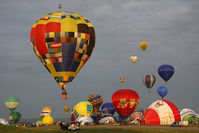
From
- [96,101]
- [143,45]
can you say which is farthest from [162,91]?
[96,101]

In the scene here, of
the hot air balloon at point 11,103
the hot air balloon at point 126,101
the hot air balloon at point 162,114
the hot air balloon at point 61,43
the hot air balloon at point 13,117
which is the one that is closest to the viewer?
the hot air balloon at point 61,43

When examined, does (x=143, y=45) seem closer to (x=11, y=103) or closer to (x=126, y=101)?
(x=126, y=101)

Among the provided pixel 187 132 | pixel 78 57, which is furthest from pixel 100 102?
pixel 187 132

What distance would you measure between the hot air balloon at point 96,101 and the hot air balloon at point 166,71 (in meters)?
19.6

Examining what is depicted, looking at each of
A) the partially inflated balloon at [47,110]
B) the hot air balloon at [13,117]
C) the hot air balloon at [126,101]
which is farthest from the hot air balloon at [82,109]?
the hot air balloon at [13,117]

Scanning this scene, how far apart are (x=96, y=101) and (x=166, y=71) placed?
21.7 meters

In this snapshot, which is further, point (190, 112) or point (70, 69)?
point (190, 112)

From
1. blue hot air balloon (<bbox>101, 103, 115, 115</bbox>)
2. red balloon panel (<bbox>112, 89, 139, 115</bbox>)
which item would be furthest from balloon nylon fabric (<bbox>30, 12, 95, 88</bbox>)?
blue hot air balloon (<bbox>101, 103, 115, 115</bbox>)

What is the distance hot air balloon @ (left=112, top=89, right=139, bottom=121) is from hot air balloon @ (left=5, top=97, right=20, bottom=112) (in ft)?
141

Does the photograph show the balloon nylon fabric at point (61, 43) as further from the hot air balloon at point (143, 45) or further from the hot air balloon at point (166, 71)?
the hot air balloon at point (143, 45)

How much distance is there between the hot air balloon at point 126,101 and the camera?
54.1 m

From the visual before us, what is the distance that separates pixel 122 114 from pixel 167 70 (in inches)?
672

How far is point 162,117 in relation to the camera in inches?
1977

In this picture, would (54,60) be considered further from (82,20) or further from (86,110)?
(86,110)
